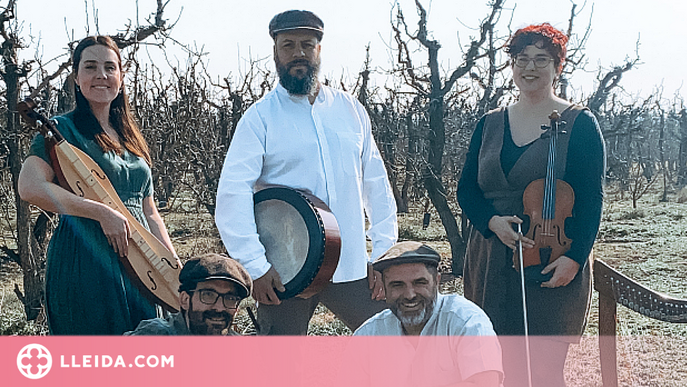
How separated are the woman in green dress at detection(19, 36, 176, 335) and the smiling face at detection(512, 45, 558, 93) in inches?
59.6

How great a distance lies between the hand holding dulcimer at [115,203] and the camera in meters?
2.46

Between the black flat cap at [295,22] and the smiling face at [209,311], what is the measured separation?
1.03 metres

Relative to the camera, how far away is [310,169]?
8.89 ft

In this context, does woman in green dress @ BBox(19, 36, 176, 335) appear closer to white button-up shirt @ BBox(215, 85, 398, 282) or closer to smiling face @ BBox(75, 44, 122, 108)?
smiling face @ BBox(75, 44, 122, 108)

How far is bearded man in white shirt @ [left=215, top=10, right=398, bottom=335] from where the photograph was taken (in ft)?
8.52

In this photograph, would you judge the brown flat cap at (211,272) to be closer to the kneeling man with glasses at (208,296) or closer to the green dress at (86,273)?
the kneeling man with glasses at (208,296)

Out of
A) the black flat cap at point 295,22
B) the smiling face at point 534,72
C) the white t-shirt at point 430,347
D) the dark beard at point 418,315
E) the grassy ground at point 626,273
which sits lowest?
the grassy ground at point 626,273

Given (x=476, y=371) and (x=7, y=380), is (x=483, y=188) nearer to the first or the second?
(x=476, y=371)

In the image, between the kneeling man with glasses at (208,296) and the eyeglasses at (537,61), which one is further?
the eyeglasses at (537,61)

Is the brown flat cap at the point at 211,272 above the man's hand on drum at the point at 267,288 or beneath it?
above

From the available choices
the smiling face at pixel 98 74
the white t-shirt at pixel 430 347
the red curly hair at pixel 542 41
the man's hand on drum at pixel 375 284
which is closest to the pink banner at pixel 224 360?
the white t-shirt at pixel 430 347

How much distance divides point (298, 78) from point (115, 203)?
2.73ft

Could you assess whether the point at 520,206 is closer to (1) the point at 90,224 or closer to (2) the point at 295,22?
(2) the point at 295,22

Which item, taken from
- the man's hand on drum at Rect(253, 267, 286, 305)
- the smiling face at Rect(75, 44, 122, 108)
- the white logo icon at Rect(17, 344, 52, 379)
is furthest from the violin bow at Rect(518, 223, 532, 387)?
the white logo icon at Rect(17, 344, 52, 379)
